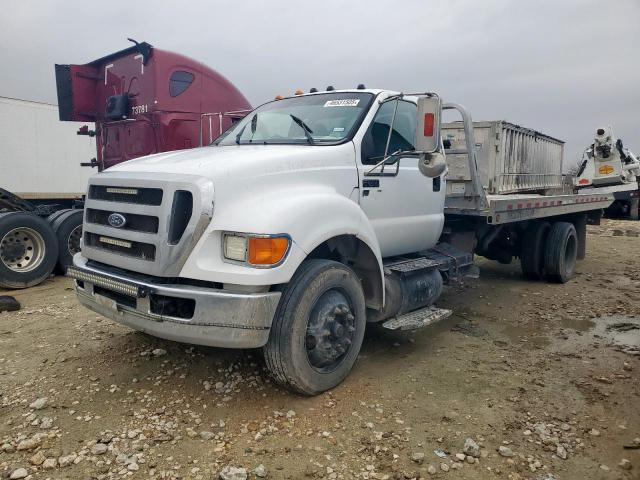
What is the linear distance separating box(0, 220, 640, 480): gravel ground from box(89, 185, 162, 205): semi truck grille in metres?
1.31

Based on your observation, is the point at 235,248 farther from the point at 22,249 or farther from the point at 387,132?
the point at 22,249

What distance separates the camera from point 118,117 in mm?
7691

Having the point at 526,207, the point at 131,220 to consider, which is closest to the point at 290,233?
the point at 131,220

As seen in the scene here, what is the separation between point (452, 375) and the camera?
3998 millimetres

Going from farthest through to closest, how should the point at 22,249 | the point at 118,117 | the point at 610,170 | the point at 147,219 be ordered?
the point at 610,170 → the point at 118,117 → the point at 22,249 → the point at 147,219

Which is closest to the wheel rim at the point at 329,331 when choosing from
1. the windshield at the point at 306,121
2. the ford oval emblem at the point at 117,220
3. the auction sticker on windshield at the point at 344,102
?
the windshield at the point at 306,121

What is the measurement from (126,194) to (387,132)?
214 cm

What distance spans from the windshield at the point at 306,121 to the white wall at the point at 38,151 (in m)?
6.58

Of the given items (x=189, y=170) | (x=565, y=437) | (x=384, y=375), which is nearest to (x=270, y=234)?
(x=189, y=170)

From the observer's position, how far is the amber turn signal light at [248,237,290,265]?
3025mm

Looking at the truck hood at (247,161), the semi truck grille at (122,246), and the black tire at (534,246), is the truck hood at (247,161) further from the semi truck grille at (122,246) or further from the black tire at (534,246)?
the black tire at (534,246)

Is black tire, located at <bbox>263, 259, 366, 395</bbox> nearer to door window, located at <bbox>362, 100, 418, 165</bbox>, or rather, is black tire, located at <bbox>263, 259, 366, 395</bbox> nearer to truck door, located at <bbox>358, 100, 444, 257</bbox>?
truck door, located at <bbox>358, 100, 444, 257</bbox>

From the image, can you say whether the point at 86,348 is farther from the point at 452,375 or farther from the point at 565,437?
the point at 565,437

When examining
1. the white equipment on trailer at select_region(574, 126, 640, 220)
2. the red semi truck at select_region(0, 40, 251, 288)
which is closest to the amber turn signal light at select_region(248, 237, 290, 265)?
the red semi truck at select_region(0, 40, 251, 288)
